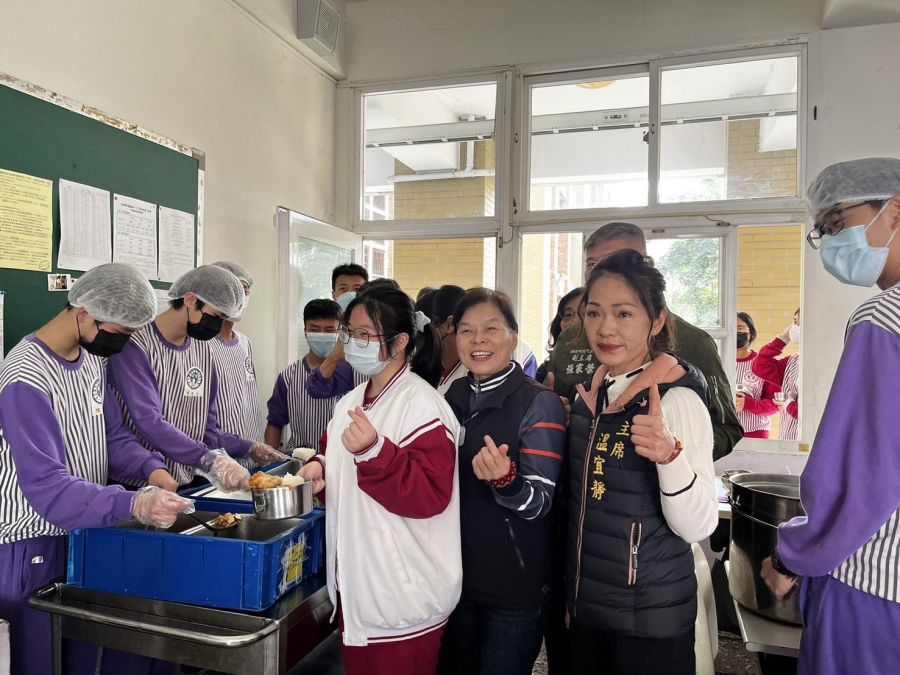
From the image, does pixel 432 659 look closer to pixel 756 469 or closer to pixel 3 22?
pixel 3 22

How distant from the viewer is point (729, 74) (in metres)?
3.98

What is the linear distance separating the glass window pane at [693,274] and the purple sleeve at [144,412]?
3020mm

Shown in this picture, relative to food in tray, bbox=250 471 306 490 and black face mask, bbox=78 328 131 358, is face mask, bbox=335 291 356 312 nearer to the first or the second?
food in tray, bbox=250 471 306 490

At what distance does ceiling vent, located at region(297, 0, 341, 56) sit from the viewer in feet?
13.1

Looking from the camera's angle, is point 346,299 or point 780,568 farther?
point 346,299

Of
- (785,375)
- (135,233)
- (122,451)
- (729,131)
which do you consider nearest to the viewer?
(122,451)

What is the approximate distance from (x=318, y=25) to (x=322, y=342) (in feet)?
7.56

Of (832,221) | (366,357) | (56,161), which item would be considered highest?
(56,161)

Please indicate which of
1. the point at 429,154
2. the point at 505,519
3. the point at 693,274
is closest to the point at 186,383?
the point at 505,519

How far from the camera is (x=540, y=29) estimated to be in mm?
4230

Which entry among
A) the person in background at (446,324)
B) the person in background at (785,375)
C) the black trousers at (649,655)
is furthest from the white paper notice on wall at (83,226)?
the person in background at (785,375)

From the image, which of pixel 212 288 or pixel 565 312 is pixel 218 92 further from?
pixel 565 312

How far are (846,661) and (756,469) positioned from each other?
2.76m

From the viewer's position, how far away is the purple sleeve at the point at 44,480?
1.55 metres
